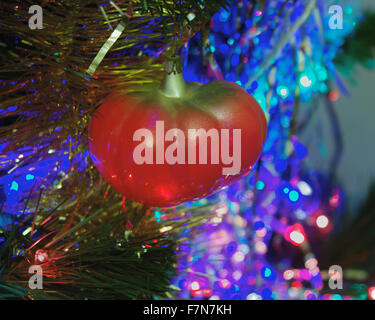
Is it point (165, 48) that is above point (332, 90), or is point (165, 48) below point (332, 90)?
below

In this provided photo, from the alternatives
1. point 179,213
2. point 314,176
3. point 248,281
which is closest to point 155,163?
point 179,213

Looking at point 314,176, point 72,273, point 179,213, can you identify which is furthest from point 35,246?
point 314,176

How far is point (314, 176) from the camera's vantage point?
0.75 meters

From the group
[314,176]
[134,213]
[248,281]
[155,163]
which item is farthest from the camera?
[314,176]

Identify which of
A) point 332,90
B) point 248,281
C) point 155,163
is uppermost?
point 332,90

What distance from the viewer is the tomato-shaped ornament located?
0.29 metres

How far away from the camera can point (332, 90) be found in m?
0.78

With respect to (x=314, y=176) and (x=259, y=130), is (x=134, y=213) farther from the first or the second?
(x=314, y=176)

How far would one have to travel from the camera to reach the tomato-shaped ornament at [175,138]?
289 mm

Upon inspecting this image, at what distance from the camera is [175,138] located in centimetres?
29

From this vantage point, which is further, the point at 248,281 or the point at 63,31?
the point at 248,281

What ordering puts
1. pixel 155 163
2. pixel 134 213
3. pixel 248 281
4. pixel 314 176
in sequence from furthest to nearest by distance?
1. pixel 314 176
2. pixel 248 281
3. pixel 134 213
4. pixel 155 163

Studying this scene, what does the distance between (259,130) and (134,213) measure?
160 mm
